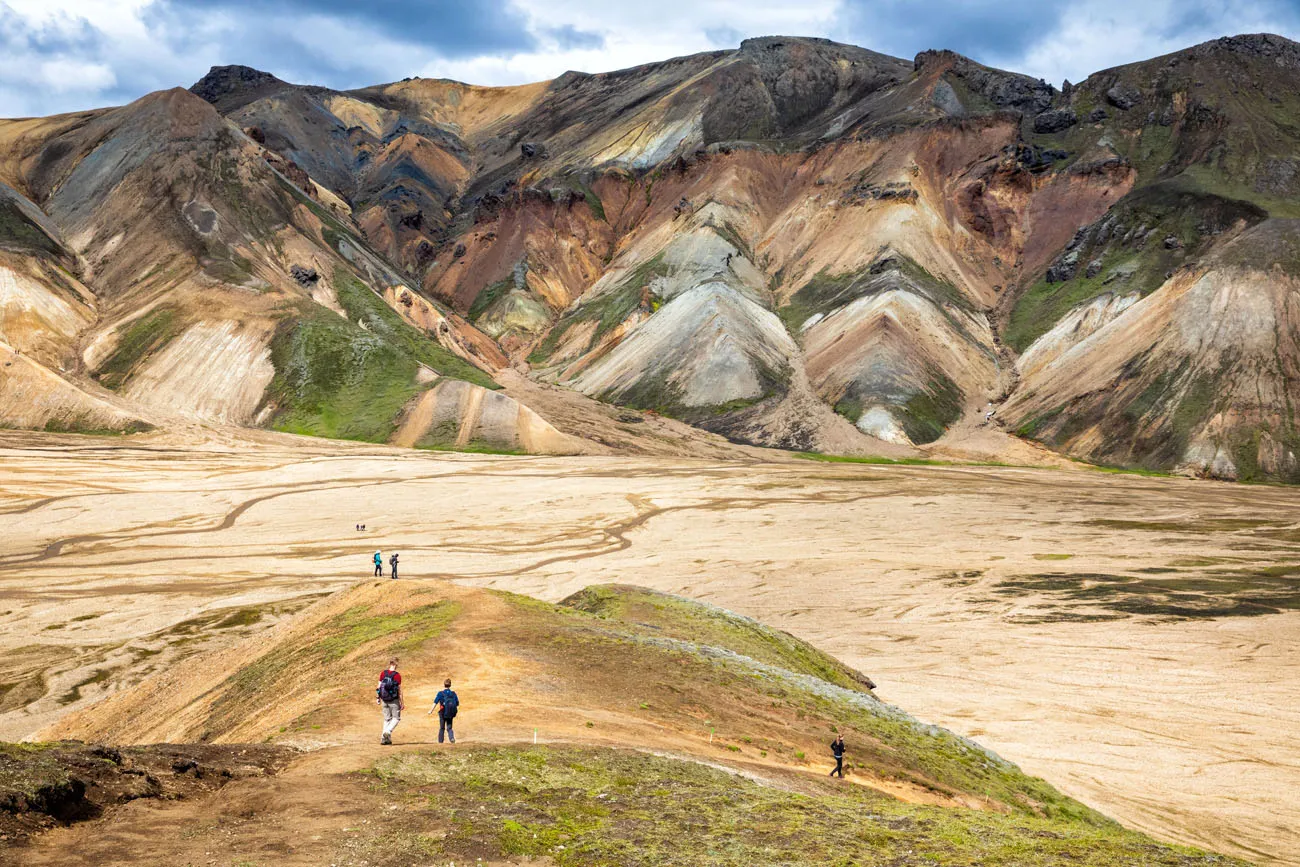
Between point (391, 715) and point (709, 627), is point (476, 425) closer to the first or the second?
point (709, 627)

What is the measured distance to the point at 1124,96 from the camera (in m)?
170

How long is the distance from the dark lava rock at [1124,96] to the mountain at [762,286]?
43 cm

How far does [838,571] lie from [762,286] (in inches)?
4426

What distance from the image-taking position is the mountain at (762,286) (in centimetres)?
11981

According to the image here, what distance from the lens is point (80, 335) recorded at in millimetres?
134625

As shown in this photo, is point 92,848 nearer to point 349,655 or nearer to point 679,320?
point 349,655

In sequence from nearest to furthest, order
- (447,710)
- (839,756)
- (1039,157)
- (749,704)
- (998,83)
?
1. (447,710)
2. (839,756)
3. (749,704)
4. (1039,157)
5. (998,83)

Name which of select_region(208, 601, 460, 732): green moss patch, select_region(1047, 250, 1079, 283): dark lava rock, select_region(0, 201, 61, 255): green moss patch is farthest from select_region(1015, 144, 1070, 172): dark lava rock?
select_region(208, 601, 460, 732): green moss patch

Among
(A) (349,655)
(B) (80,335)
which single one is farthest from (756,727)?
(B) (80,335)

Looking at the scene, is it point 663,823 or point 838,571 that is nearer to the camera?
point 663,823

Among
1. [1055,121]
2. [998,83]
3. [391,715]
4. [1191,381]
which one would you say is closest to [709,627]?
[391,715]

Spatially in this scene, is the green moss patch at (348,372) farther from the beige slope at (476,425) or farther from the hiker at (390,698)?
the hiker at (390,698)

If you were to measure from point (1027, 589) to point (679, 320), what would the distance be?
99473 mm

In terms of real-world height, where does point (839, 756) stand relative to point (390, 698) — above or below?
below
